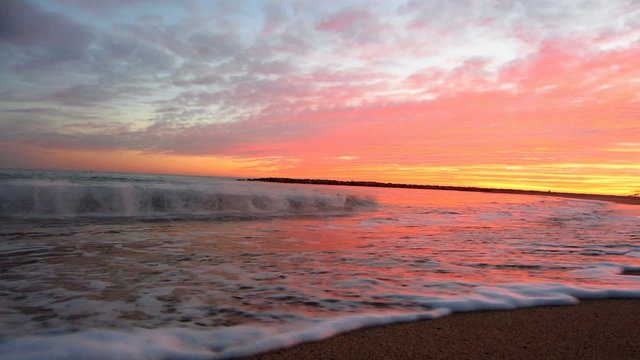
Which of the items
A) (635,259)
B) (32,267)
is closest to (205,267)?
(32,267)

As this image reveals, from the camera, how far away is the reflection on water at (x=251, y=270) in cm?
278

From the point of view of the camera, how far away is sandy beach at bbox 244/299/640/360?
7.06 ft

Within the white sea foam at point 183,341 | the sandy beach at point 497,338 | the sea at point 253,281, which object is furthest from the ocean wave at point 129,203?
the sandy beach at point 497,338

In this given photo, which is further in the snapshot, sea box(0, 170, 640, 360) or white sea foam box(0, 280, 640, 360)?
sea box(0, 170, 640, 360)

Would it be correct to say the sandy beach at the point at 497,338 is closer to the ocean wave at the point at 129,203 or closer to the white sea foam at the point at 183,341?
the white sea foam at the point at 183,341

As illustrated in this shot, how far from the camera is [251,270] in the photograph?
4078 mm

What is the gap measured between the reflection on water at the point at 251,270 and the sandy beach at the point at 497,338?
40cm

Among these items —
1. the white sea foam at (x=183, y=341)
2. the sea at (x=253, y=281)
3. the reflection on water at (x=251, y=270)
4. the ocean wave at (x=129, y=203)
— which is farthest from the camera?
the ocean wave at (x=129, y=203)

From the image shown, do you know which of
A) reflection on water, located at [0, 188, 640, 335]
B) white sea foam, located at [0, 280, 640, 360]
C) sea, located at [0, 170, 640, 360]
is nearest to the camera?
white sea foam, located at [0, 280, 640, 360]

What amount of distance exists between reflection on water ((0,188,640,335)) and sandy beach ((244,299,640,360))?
1.30ft

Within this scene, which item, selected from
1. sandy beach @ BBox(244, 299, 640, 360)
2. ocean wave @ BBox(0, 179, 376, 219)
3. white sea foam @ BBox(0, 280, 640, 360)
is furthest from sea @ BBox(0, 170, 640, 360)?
ocean wave @ BBox(0, 179, 376, 219)

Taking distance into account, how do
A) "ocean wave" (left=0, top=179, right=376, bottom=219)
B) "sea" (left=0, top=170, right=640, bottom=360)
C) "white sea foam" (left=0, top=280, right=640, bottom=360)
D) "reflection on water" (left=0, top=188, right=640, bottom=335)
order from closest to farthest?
"white sea foam" (left=0, top=280, right=640, bottom=360), "sea" (left=0, top=170, right=640, bottom=360), "reflection on water" (left=0, top=188, right=640, bottom=335), "ocean wave" (left=0, top=179, right=376, bottom=219)

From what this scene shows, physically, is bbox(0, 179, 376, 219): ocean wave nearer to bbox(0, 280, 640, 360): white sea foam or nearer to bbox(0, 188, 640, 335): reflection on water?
bbox(0, 188, 640, 335): reflection on water

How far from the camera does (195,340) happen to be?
7.47 ft
